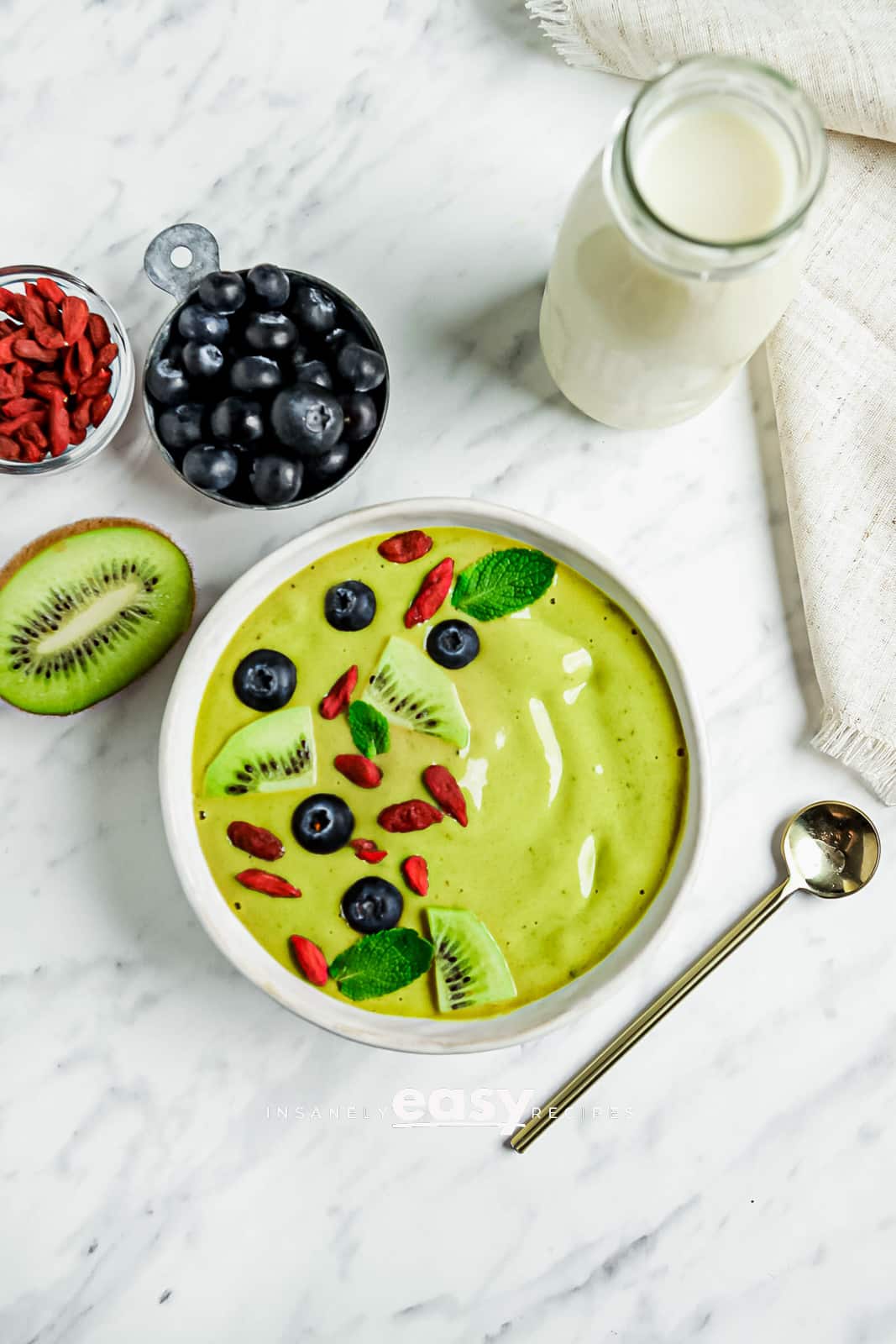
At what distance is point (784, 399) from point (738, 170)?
14.7 inches

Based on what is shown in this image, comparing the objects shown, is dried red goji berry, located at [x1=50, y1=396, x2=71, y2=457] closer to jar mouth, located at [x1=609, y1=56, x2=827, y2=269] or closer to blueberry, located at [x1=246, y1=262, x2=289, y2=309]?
blueberry, located at [x1=246, y1=262, x2=289, y2=309]

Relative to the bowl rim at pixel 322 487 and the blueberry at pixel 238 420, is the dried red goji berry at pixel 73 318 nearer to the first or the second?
the bowl rim at pixel 322 487

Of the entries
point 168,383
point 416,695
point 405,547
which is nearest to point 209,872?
point 416,695

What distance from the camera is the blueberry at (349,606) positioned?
1.14m

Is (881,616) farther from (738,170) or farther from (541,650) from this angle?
(738,170)

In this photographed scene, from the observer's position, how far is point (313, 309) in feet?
3.68

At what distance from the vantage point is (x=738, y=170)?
92 cm

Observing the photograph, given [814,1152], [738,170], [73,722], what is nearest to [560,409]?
[738,170]

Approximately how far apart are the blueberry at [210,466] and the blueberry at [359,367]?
0.14 metres

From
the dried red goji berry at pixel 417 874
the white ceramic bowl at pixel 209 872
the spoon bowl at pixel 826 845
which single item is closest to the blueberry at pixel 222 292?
the white ceramic bowl at pixel 209 872

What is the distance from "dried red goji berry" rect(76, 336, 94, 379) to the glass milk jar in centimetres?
50

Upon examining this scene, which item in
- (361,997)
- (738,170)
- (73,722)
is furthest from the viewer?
(73,722)

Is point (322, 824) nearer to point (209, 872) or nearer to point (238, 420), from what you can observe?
point (209, 872)

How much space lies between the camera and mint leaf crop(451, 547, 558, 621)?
1.16 meters
